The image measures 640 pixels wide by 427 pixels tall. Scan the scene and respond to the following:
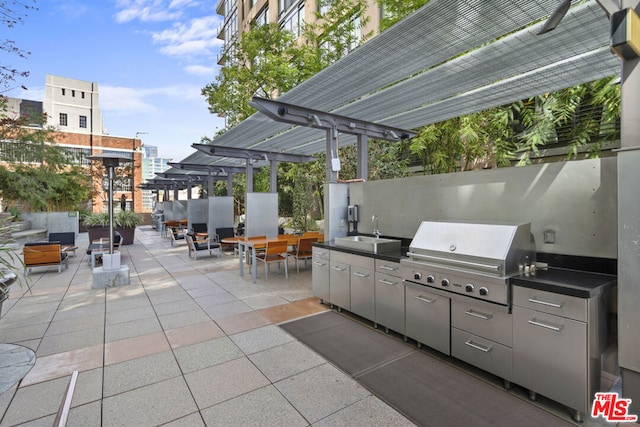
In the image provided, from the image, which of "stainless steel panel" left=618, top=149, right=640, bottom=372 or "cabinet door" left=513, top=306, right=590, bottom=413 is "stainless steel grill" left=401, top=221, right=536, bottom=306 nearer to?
"cabinet door" left=513, top=306, right=590, bottom=413

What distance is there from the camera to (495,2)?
101 inches

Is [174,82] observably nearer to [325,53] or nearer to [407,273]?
[325,53]

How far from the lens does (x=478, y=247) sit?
8.59 feet

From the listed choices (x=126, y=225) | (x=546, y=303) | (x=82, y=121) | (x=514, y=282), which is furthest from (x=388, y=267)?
(x=82, y=121)

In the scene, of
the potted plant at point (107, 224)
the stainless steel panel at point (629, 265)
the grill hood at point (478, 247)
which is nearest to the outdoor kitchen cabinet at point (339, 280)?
the grill hood at point (478, 247)

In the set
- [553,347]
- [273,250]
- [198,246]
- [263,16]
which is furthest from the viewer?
[263,16]

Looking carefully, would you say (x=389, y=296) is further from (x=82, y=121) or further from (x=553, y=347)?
(x=82, y=121)

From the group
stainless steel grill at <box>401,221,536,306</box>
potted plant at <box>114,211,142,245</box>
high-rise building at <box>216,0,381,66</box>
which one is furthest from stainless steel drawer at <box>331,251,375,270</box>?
potted plant at <box>114,211,142,245</box>

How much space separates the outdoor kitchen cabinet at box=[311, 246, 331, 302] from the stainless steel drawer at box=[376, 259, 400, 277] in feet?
3.18

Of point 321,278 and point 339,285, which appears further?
point 321,278

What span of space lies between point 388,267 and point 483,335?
1108mm

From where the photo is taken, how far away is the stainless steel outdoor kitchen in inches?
82.1

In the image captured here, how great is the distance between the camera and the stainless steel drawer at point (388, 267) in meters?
3.27

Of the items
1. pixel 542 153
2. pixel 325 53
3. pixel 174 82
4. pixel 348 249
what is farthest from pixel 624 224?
pixel 174 82
